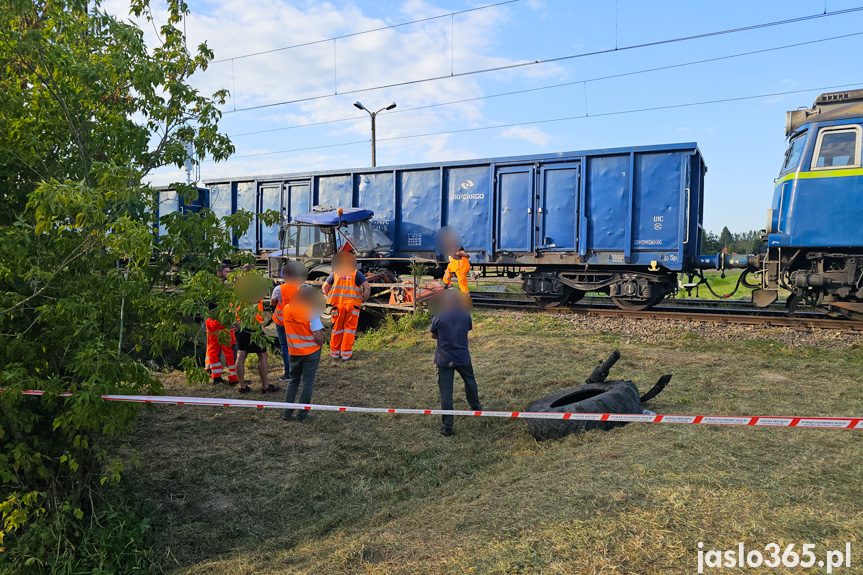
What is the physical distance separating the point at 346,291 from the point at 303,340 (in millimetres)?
2981

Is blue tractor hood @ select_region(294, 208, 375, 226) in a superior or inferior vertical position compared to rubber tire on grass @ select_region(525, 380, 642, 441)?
superior

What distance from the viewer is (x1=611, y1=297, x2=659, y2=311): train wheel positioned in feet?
38.5

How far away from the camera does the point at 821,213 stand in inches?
354

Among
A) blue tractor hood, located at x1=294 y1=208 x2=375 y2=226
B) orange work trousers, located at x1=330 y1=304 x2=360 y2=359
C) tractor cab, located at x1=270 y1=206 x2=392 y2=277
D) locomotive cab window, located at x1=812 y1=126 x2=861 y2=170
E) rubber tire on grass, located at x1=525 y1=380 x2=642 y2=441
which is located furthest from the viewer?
tractor cab, located at x1=270 y1=206 x2=392 y2=277

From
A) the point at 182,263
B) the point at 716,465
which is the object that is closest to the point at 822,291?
the point at 716,465

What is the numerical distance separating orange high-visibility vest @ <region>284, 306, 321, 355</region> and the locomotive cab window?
8.55m

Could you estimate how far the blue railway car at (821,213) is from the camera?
8789 mm

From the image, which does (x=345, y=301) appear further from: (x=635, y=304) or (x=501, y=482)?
(x=635, y=304)

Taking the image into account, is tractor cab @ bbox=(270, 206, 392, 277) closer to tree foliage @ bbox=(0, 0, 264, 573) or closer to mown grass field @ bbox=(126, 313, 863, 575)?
mown grass field @ bbox=(126, 313, 863, 575)

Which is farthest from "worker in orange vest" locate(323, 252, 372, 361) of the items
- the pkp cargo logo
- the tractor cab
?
the pkp cargo logo

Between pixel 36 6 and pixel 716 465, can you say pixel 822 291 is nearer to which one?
pixel 716 465

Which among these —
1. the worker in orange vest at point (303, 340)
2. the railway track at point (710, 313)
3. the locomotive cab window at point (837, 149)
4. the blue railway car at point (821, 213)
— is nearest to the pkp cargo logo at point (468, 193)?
the railway track at point (710, 313)

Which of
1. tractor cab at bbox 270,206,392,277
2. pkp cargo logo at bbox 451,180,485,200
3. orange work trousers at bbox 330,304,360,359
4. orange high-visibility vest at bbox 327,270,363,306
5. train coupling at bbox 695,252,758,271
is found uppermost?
pkp cargo logo at bbox 451,180,485,200

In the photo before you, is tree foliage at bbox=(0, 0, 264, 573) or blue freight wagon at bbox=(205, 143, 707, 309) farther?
blue freight wagon at bbox=(205, 143, 707, 309)
